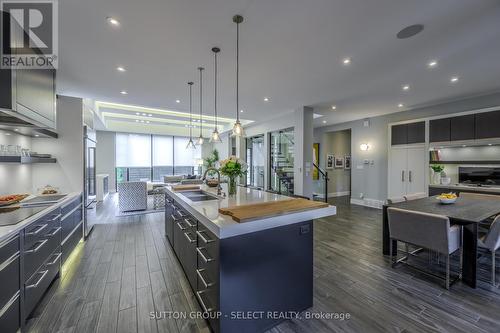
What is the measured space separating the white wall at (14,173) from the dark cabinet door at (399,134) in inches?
313

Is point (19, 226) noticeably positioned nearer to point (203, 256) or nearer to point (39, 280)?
point (39, 280)

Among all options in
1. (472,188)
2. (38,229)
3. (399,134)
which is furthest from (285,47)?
(472,188)

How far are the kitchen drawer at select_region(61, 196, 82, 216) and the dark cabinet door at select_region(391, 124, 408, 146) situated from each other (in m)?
7.35

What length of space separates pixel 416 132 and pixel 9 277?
7.41 metres

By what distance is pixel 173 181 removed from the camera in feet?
25.7

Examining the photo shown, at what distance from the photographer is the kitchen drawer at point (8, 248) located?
4.64ft

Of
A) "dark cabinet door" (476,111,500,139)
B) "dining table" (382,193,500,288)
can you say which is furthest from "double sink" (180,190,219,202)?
"dark cabinet door" (476,111,500,139)

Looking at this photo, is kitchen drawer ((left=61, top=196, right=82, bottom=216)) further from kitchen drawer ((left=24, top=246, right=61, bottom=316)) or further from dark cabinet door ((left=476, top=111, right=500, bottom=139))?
dark cabinet door ((left=476, top=111, right=500, bottom=139))

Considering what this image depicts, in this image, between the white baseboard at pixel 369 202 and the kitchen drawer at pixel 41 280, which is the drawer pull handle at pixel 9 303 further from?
the white baseboard at pixel 369 202

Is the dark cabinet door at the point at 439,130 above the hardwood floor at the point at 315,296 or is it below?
above

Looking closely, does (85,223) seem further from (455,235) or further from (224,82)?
(455,235)

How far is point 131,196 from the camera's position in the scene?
5.69 meters

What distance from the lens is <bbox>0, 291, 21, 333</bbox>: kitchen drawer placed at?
1413 millimetres

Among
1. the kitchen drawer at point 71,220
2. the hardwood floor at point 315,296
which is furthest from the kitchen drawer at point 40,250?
the hardwood floor at point 315,296
